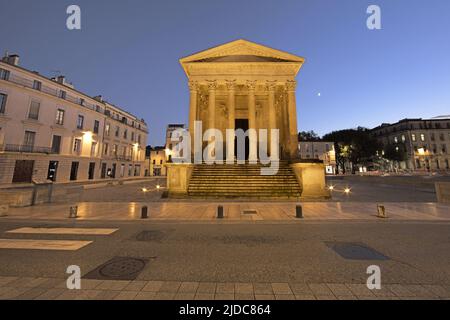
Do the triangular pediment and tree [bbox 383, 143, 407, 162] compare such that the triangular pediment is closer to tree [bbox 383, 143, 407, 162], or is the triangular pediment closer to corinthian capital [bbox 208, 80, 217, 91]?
corinthian capital [bbox 208, 80, 217, 91]

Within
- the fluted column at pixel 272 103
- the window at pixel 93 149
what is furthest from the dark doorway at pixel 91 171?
the fluted column at pixel 272 103

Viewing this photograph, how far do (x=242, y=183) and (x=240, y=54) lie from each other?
15483 millimetres

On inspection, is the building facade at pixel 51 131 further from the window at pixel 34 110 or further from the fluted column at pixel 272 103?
the fluted column at pixel 272 103

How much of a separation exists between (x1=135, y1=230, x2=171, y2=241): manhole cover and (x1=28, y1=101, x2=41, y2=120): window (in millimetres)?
31600

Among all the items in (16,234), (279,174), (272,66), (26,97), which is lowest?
(16,234)

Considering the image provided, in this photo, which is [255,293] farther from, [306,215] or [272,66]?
[272,66]

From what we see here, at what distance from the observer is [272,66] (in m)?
21.3

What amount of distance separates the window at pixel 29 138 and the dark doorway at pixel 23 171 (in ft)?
7.62

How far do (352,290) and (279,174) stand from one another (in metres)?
13.6

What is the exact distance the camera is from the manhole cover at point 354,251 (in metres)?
4.54

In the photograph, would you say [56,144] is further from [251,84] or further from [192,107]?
[251,84]

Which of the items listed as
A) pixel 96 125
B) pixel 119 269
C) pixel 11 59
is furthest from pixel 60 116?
pixel 119 269

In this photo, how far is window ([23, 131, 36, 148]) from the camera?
25.2 metres
